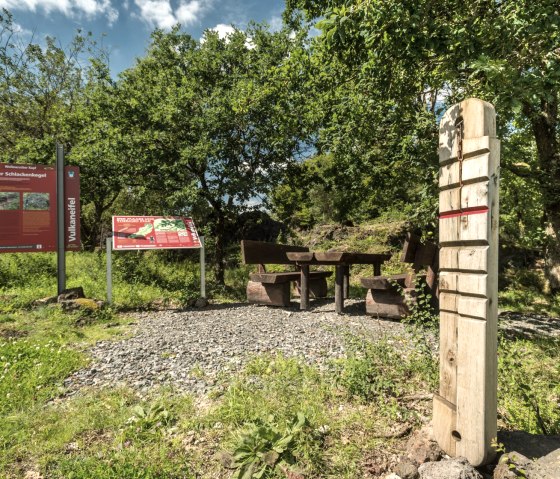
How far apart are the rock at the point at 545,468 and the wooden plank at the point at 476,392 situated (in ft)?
0.67

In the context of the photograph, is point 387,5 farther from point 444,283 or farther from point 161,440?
point 161,440

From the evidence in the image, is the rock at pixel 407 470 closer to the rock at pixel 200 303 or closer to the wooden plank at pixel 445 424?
the wooden plank at pixel 445 424

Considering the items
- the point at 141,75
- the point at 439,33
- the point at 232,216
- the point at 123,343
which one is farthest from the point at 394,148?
the point at 141,75

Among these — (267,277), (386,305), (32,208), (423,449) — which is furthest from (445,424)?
(32,208)

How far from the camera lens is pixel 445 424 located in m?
2.28

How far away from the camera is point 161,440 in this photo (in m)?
2.69

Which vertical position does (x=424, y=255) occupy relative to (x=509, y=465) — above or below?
above

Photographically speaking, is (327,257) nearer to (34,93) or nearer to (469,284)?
(469,284)

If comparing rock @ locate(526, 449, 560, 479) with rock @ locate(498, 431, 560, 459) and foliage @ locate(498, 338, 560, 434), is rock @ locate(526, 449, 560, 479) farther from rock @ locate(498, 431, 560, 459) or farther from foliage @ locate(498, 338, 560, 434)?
foliage @ locate(498, 338, 560, 434)

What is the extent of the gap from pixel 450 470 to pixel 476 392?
1.46 feet

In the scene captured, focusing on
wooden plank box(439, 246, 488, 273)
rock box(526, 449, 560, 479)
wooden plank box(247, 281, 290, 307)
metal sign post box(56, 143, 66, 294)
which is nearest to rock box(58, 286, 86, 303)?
metal sign post box(56, 143, 66, 294)

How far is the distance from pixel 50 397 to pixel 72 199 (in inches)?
219

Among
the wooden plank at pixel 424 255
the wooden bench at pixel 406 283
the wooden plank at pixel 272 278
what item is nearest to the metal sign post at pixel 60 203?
the wooden plank at pixel 272 278

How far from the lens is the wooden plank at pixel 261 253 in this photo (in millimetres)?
7129
